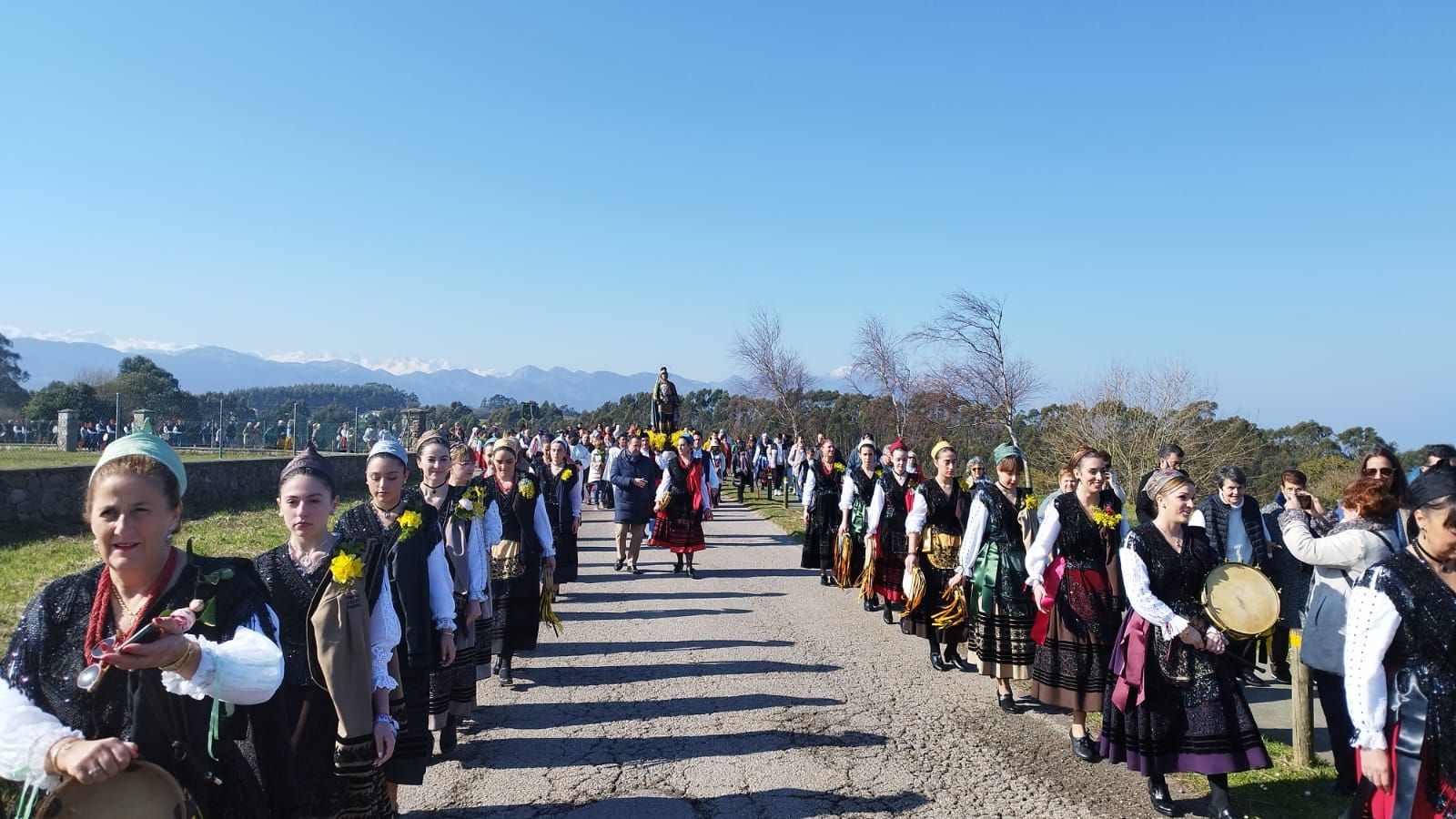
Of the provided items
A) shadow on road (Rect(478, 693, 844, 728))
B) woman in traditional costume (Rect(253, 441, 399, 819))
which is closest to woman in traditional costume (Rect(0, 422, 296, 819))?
woman in traditional costume (Rect(253, 441, 399, 819))

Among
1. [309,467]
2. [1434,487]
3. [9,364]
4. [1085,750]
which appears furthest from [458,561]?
[9,364]

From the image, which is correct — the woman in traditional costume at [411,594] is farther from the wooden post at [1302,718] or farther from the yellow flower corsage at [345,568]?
the wooden post at [1302,718]

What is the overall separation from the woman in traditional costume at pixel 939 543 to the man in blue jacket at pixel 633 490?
192 inches

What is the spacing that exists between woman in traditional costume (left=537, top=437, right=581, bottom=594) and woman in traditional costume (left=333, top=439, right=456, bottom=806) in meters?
4.69

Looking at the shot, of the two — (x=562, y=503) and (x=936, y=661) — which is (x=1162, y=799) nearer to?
(x=936, y=661)

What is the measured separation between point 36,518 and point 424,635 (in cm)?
1157

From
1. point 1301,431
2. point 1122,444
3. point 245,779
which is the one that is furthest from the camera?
point 1301,431

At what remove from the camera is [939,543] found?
7547 mm

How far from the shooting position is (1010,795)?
4785 millimetres

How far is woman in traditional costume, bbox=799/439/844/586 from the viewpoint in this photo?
38.0 feet

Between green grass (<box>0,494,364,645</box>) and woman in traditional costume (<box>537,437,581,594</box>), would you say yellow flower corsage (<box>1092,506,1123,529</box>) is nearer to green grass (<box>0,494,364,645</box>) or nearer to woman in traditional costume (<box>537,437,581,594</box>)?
woman in traditional costume (<box>537,437,581,594</box>)

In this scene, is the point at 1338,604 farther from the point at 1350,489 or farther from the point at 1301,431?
the point at 1301,431

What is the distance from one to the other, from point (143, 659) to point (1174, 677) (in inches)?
172

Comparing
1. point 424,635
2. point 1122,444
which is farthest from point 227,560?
point 1122,444
